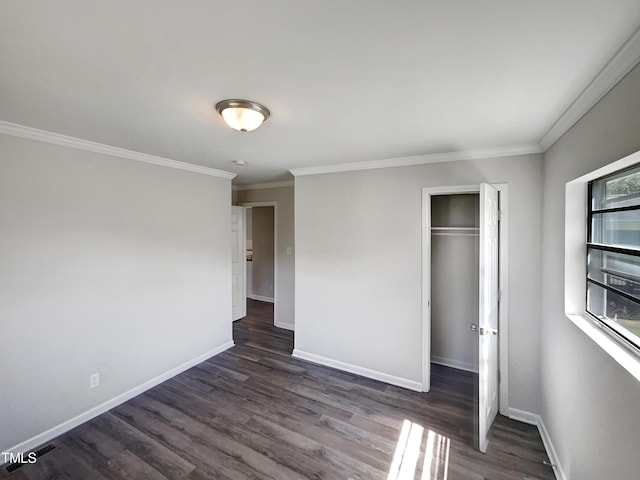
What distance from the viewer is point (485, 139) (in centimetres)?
236

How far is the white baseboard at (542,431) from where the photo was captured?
1.94m

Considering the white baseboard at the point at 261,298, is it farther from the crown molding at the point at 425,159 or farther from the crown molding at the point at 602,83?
the crown molding at the point at 602,83

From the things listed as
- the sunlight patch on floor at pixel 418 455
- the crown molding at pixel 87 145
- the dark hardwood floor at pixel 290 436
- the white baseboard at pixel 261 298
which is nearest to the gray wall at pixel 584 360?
the dark hardwood floor at pixel 290 436

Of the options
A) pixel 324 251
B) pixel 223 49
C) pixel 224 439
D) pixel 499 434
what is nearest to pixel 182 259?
pixel 324 251

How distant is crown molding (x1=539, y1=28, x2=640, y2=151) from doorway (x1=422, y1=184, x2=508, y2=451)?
595 mm

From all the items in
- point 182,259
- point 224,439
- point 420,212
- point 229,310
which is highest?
point 420,212

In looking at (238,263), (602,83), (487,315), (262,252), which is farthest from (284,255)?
(602,83)

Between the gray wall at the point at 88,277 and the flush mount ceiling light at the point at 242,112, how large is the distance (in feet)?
5.53

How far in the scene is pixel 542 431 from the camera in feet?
7.66

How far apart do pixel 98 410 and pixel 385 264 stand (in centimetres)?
312

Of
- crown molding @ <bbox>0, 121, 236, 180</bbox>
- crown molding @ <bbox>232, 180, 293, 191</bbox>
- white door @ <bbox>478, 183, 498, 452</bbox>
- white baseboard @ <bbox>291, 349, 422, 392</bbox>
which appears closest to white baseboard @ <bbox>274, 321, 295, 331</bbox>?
white baseboard @ <bbox>291, 349, 422, 392</bbox>

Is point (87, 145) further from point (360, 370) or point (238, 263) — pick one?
point (360, 370)

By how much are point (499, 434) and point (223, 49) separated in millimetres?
3327

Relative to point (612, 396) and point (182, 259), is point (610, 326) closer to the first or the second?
point (612, 396)
